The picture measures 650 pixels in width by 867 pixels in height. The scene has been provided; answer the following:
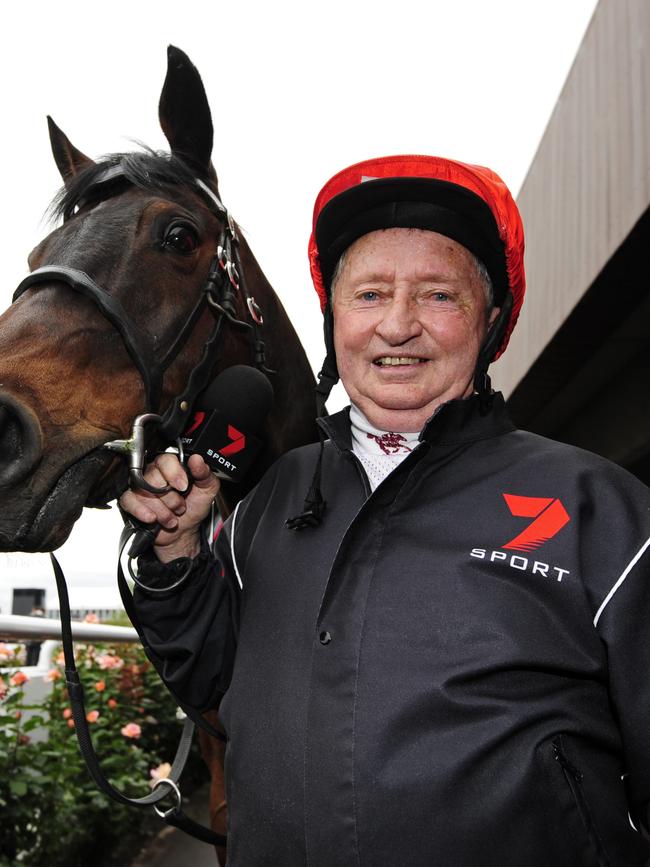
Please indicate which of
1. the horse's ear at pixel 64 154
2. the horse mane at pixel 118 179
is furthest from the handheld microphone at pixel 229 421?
the horse's ear at pixel 64 154

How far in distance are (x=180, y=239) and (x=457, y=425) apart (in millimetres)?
871

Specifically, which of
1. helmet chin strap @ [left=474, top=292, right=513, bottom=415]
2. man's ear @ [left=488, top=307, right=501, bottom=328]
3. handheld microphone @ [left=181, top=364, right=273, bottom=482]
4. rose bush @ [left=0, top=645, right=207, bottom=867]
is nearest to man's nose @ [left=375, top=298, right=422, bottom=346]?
helmet chin strap @ [left=474, top=292, right=513, bottom=415]

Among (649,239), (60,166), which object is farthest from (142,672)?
(649,239)

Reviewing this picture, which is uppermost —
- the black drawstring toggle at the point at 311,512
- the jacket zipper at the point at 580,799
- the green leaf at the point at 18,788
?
the black drawstring toggle at the point at 311,512

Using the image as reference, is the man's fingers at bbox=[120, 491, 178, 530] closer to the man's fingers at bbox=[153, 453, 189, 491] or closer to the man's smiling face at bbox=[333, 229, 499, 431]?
the man's fingers at bbox=[153, 453, 189, 491]

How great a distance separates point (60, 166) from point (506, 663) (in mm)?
2093

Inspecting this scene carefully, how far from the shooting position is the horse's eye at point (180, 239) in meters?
1.97

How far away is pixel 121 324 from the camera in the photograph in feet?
5.72

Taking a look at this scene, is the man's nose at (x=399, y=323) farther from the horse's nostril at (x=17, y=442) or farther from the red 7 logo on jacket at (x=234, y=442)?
the horse's nostril at (x=17, y=442)

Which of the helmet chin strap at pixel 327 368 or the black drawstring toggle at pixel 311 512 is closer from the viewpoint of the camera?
the black drawstring toggle at pixel 311 512

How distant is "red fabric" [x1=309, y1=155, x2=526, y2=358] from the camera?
5.74 ft

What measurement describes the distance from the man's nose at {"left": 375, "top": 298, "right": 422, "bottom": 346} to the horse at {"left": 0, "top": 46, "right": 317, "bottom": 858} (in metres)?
0.50

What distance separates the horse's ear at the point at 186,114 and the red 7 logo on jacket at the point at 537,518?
4.57 feet

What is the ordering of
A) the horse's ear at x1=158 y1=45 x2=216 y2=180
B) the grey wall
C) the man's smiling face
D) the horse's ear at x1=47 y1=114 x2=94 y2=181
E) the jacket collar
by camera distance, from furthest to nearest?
the grey wall, the horse's ear at x1=47 y1=114 x2=94 y2=181, the horse's ear at x1=158 y1=45 x2=216 y2=180, the man's smiling face, the jacket collar
